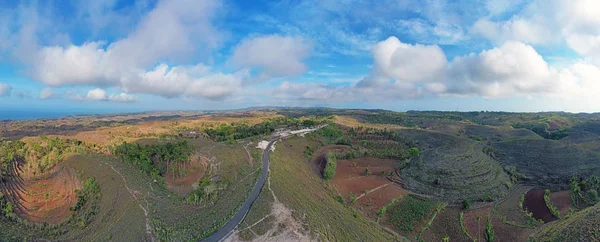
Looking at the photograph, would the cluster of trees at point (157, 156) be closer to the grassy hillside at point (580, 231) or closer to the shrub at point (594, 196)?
the grassy hillside at point (580, 231)

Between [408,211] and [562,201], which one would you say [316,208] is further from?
[562,201]

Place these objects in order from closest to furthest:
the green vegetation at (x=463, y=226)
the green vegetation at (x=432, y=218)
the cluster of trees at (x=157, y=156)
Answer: the green vegetation at (x=463, y=226)
the green vegetation at (x=432, y=218)
the cluster of trees at (x=157, y=156)

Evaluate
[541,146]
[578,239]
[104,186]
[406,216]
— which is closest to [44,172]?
[104,186]

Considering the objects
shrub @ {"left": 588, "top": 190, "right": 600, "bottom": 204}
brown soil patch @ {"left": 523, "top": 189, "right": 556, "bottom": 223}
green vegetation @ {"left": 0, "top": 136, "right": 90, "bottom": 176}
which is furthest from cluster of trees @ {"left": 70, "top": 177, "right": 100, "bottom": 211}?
shrub @ {"left": 588, "top": 190, "right": 600, "bottom": 204}

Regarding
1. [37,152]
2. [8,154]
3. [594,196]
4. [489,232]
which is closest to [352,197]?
[489,232]

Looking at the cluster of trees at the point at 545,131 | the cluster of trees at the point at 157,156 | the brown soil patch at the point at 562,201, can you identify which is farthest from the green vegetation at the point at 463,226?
the cluster of trees at the point at 545,131

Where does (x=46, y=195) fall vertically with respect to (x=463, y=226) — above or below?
above
